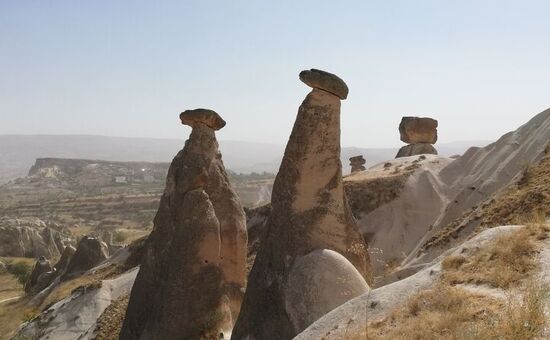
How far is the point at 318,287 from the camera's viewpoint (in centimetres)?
880

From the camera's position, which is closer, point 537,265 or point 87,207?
point 537,265

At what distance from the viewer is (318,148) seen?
10352 millimetres

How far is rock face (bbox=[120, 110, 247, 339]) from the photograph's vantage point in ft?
36.7

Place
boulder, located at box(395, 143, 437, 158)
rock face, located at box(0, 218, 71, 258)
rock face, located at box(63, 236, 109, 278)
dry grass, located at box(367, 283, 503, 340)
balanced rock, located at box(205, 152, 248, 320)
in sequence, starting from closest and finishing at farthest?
dry grass, located at box(367, 283, 503, 340)
balanced rock, located at box(205, 152, 248, 320)
rock face, located at box(63, 236, 109, 278)
boulder, located at box(395, 143, 437, 158)
rock face, located at box(0, 218, 71, 258)

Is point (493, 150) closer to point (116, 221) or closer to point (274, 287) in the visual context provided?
point (274, 287)

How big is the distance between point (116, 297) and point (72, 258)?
407 inches

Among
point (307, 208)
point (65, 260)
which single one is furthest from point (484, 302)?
point (65, 260)

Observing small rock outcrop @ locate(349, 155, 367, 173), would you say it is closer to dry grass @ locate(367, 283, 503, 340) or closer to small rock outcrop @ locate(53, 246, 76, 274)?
small rock outcrop @ locate(53, 246, 76, 274)

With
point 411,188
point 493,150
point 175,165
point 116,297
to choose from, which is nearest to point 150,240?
point 175,165

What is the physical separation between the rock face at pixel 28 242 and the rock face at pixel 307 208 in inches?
1617

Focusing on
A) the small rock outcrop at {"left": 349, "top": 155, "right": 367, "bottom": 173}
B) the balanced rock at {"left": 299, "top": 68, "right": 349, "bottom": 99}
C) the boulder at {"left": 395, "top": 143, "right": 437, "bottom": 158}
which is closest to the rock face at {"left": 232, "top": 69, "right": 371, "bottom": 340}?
the balanced rock at {"left": 299, "top": 68, "right": 349, "bottom": 99}

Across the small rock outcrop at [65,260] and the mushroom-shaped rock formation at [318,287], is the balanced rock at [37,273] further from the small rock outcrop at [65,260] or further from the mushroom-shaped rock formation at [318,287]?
the mushroom-shaped rock formation at [318,287]

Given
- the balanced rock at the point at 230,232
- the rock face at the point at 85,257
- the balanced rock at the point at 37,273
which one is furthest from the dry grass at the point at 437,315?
the balanced rock at the point at 37,273

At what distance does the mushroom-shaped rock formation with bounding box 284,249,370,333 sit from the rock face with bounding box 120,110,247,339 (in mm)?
2834
